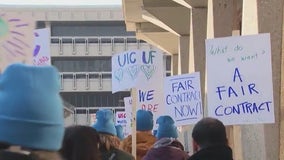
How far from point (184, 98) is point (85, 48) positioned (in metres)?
51.8

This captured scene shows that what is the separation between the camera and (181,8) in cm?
1897

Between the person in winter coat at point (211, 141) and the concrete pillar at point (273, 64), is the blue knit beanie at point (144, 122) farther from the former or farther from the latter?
the person in winter coat at point (211, 141)

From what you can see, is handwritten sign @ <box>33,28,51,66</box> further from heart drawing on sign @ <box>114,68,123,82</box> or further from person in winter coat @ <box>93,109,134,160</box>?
heart drawing on sign @ <box>114,68,123,82</box>

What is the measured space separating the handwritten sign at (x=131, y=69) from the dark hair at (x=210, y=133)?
4763 mm

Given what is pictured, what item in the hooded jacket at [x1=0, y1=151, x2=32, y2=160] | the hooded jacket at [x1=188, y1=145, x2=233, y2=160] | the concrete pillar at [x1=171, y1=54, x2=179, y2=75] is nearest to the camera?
the hooded jacket at [x1=0, y1=151, x2=32, y2=160]

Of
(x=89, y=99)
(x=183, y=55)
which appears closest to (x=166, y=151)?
(x=183, y=55)

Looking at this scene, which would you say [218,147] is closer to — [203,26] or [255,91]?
[255,91]

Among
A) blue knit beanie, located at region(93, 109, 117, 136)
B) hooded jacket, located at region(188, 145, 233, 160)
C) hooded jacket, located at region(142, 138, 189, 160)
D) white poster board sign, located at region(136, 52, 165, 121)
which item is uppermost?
white poster board sign, located at region(136, 52, 165, 121)

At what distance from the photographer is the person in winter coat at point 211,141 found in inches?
182

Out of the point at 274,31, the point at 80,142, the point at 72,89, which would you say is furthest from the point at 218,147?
the point at 72,89

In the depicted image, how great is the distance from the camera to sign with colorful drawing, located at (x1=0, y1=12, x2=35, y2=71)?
3721mm

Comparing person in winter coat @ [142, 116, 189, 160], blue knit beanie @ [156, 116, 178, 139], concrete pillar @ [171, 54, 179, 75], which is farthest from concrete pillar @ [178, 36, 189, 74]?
person in winter coat @ [142, 116, 189, 160]

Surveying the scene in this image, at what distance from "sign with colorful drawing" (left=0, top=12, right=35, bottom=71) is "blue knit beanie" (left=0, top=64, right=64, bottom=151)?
5.32 feet

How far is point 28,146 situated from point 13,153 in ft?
0.18
